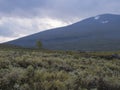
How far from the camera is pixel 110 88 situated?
12.0 metres

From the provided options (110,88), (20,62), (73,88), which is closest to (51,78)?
(73,88)

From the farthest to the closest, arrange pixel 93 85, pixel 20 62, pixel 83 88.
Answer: pixel 20 62 → pixel 93 85 → pixel 83 88

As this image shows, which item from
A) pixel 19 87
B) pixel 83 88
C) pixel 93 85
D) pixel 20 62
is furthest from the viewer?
pixel 20 62

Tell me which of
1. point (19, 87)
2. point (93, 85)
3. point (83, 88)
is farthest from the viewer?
point (93, 85)

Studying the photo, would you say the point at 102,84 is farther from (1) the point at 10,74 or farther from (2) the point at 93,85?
(1) the point at 10,74

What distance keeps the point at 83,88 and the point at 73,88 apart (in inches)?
17.2

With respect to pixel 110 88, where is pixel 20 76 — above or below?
above

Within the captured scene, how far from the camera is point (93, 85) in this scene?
1194cm

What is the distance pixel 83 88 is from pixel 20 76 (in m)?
2.30

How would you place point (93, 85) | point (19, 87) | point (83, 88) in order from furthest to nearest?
point (93, 85) → point (83, 88) → point (19, 87)

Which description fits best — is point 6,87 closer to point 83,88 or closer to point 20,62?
point 83,88

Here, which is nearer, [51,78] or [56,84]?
[56,84]

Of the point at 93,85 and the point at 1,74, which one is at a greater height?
the point at 1,74

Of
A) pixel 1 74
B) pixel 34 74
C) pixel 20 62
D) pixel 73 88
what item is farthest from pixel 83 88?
pixel 20 62
